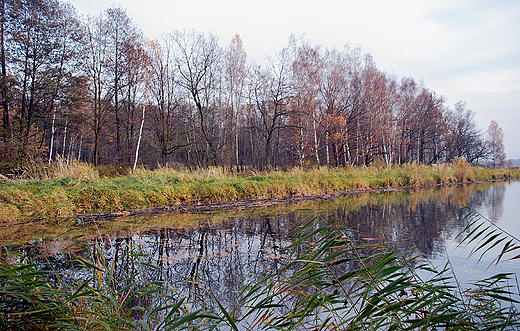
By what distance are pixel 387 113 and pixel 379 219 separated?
20930 mm

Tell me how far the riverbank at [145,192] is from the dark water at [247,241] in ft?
4.08

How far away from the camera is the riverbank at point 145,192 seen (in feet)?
25.2

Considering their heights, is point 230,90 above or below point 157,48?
below

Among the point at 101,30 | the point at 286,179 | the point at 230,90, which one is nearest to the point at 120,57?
the point at 101,30

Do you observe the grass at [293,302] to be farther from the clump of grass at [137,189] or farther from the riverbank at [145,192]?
the clump of grass at [137,189]

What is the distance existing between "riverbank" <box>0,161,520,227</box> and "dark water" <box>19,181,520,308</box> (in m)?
1.24

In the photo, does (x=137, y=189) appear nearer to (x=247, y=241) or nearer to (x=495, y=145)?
(x=247, y=241)

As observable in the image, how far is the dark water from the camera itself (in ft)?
12.4

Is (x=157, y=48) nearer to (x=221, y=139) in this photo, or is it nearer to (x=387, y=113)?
(x=221, y=139)

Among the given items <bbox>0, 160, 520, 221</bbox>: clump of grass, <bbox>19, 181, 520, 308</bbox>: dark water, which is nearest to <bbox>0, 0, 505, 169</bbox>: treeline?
<bbox>0, 160, 520, 221</bbox>: clump of grass

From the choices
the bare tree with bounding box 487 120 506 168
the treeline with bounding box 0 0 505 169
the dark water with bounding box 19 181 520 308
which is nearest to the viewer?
the dark water with bounding box 19 181 520 308

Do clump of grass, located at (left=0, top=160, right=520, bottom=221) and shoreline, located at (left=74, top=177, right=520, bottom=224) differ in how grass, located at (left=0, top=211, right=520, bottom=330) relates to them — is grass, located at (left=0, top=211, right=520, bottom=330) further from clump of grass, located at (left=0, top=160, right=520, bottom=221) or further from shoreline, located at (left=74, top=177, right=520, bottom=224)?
clump of grass, located at (left=0, top=160, right=520, bottom=221)

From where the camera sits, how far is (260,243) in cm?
555

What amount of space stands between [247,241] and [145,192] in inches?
207
